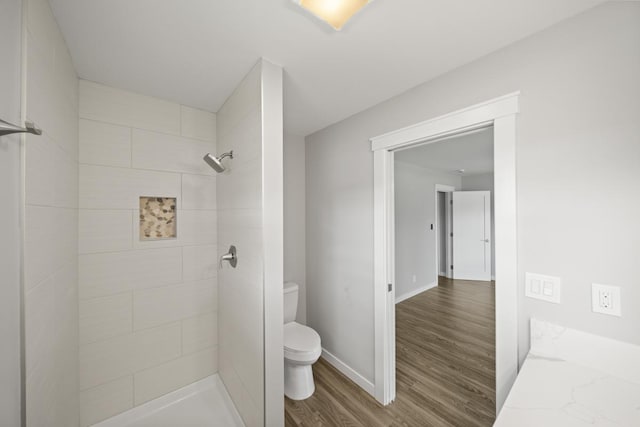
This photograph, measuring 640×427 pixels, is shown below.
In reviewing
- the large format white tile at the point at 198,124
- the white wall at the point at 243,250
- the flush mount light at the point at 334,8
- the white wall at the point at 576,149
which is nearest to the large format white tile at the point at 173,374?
the white wall at the point at 243,250

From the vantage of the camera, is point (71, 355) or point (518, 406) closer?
point (518, 406)

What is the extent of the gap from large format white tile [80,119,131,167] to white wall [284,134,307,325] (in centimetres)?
136

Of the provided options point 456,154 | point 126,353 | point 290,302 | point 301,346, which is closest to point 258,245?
point 301,346

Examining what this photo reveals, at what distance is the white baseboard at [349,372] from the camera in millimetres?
1969

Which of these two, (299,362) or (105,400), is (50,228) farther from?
(299,362)

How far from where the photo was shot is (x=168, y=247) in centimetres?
181

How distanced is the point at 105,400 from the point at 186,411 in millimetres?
523

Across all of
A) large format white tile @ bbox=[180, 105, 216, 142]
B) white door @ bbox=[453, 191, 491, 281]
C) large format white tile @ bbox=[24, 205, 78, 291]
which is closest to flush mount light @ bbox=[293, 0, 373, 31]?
large format white tile @ bbox=[24, 205, 78, 291]

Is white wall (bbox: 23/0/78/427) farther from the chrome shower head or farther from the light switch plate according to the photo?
the light switch plate

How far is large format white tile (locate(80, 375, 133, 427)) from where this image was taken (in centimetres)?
151

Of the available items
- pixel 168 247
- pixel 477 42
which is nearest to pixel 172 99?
pixel 168 247

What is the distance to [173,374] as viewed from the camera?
1.82 metres

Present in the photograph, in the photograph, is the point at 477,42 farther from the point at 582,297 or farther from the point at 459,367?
the point at 459,367

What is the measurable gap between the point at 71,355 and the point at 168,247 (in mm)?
763
